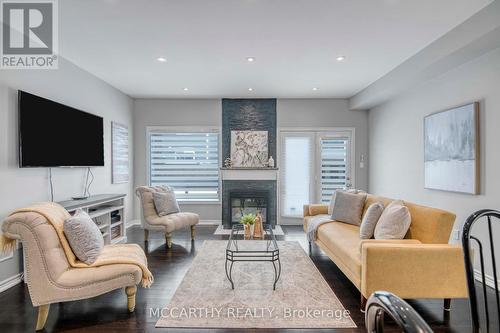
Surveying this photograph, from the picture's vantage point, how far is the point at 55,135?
347cm

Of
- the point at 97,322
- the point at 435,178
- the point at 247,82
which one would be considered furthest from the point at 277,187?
the point at 97,322

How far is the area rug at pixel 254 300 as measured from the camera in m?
2.29

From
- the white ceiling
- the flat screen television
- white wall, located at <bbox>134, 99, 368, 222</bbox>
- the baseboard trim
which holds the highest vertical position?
the white ceiling

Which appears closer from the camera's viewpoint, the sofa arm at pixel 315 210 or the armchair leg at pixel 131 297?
the armchair leg at pixel 131 297

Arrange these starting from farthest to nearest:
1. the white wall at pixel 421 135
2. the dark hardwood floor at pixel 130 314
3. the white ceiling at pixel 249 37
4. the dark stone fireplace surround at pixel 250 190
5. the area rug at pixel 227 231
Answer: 1. the dark stone fireplace surround at pixel 250 190
2. the area rug at pixel 227 231
3. the white wall at pixel 421 135
4. the white ceiling at pixel 249 37
5. the dark hardwood floor at pixel 130 314

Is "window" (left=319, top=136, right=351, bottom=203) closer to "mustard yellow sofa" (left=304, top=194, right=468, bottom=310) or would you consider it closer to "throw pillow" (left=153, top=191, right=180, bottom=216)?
"throw pillow" (left=153, top=191, right=180, bottom=216)

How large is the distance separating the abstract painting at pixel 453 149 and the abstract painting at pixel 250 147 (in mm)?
2951

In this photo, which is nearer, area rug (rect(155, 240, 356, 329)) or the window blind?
area rug (rect(155, 240, 356, 329))

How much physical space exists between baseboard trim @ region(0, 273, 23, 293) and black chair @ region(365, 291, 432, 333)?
3556 mm

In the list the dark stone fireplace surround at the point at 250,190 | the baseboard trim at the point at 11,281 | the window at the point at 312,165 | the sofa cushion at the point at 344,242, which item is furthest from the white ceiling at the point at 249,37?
the baseboard trim at the point at 11,281

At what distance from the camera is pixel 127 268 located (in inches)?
92.7

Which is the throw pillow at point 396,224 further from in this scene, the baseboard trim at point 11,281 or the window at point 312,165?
the baseboard trim at point 11,281

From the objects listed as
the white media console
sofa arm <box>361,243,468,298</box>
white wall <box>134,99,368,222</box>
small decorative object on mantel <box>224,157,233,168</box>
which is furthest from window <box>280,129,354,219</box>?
sofa arm <box>361,243,468,298</box>

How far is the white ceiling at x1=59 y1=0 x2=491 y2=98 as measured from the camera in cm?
256
